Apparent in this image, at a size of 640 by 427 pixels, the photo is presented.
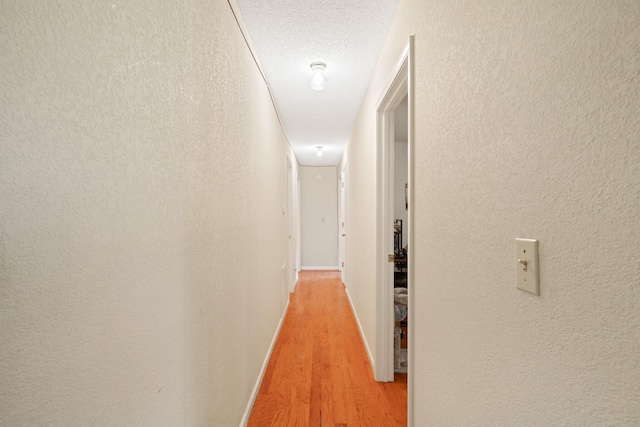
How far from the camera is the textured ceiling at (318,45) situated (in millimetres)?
1731

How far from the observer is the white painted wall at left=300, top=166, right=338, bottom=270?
23.3ft

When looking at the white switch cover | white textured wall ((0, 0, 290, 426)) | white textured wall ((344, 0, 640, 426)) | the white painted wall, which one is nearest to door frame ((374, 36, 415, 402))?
white textured wall ((344, 0, 640, 426))

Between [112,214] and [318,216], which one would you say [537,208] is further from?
[318,216]

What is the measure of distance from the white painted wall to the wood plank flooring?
10.9 feet

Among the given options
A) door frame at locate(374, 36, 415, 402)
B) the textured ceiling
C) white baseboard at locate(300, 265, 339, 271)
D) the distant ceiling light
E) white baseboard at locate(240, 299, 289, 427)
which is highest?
the textured ceiling

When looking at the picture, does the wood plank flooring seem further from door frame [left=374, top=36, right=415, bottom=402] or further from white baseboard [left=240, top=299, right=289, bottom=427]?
door frame [left=374, top=36, right=415, bottom=402]

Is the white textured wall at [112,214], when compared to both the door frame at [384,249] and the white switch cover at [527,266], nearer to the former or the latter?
the white switch cover at [527,266]

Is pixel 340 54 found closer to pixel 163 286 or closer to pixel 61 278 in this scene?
pixel 163 286

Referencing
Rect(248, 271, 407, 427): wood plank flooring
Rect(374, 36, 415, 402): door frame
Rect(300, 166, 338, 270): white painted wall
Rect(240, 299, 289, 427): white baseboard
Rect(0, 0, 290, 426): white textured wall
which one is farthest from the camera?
Rect(300, 166, 338, 270): white painted wall

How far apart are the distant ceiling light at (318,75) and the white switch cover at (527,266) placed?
82.5 inches

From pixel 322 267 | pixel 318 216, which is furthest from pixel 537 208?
pixel 322 267

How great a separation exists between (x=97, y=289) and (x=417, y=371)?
1.36m

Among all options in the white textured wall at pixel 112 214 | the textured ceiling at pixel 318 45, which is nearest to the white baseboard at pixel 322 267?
the textured ceiling at pixel 318 45

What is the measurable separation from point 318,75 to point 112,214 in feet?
6.91
